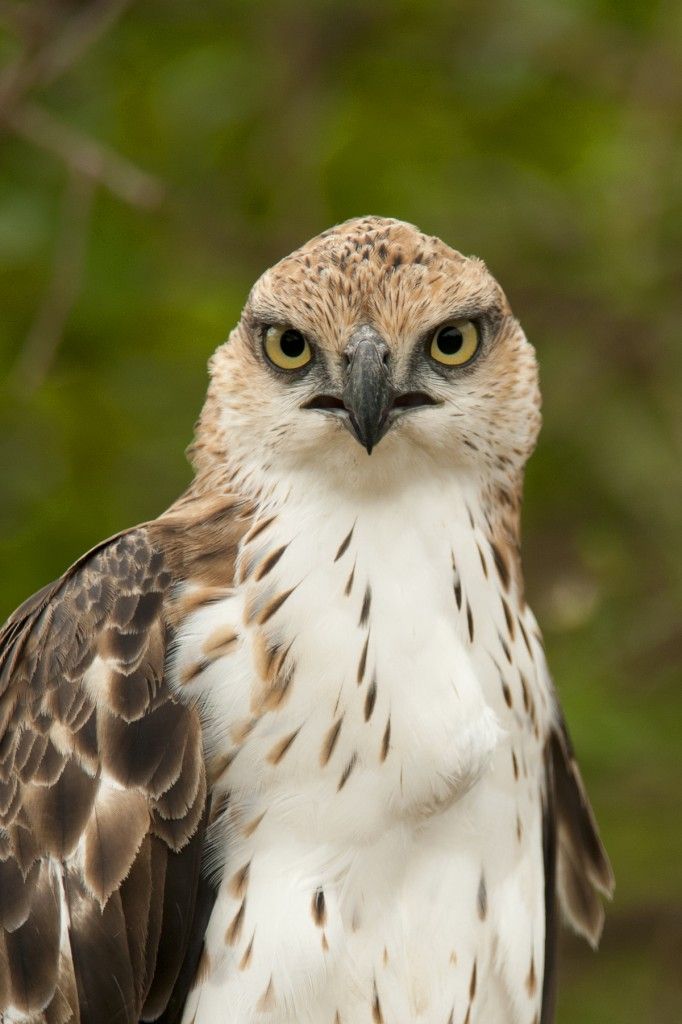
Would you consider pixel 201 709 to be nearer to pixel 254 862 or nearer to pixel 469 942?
pixel 254 862

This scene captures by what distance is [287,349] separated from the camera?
406 cm

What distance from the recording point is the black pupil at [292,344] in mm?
4031

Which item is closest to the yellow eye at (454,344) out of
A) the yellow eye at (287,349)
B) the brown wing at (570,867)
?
the yellow eye at (287,349)

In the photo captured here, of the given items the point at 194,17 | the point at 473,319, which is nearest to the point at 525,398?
the point at 473,319

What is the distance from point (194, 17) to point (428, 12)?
0.96 meters

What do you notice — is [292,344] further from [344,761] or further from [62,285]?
[62,285]

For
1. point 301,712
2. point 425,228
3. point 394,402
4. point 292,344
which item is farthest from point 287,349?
point 425,228

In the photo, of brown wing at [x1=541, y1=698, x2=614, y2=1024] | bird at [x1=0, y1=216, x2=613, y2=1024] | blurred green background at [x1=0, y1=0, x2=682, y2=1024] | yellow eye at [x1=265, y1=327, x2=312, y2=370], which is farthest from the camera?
blurred green background at [x1=0, y1=0, x2=682, y2=1024]

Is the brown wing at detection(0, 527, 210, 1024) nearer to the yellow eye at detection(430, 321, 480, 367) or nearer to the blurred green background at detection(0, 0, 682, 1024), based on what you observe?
the yellow eye at detection(430, 321, 480, 367)

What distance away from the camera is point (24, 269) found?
18.8ft

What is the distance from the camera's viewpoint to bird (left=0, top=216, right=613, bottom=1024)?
385cm

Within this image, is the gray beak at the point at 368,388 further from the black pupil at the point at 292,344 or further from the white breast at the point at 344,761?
the white breast at the point at 344,761

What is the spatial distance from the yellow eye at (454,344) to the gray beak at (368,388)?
212mm

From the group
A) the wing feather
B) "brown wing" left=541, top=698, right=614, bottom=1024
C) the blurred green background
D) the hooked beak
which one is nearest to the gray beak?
the hooked beak
